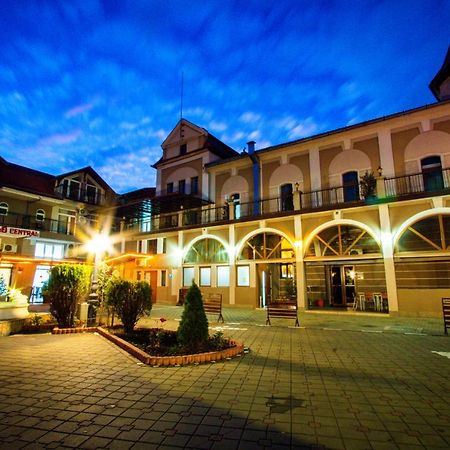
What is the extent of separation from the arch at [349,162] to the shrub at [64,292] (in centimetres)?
1453

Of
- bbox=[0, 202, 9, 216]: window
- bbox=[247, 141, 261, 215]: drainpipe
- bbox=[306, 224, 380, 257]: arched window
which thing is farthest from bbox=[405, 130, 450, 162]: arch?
bbox=[0, 202, 9, 216]: window

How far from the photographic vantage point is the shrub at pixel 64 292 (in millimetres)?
9672

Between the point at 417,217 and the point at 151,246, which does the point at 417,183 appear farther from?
the point at 151,246

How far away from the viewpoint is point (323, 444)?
3115 millimetres

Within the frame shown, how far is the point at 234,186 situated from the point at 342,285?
959cm

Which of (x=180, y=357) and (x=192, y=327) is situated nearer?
(x=180, y=357)

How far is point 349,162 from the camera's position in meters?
17.5

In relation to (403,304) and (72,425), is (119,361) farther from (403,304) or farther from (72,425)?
(403,304)

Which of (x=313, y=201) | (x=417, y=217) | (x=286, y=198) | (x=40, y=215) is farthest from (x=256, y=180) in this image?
(x=40, y=215)

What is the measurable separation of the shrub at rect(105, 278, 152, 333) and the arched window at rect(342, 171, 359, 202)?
41.8ft

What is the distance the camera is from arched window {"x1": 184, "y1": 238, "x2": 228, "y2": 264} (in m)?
20.1

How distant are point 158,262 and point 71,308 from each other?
12930 mm

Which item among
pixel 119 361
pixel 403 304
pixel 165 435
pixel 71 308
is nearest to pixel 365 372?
pixel 165 435

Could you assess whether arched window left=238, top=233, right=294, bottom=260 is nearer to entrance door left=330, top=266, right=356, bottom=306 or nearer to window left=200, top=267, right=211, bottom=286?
window left=200, top=267, right=211, bottom=286
